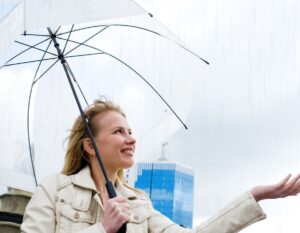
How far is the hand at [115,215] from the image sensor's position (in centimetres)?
354

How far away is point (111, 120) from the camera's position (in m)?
4.27

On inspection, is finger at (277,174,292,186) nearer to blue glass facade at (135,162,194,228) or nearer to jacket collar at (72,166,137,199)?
jacket collar at (72,166,137,199)

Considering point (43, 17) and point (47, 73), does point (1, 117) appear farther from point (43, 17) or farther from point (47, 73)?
point (43, 17)

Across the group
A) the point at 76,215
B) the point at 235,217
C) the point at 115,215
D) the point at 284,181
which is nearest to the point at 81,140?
the point at 76,215

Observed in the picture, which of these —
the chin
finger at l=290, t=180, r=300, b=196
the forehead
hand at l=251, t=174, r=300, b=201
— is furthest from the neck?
finger at l=290, t=180, r=300, b=196

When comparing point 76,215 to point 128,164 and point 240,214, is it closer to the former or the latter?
point 128,164

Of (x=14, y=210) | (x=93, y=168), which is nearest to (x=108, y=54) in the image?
(x=14, y=210)

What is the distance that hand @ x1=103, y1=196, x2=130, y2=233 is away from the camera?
3.54 m

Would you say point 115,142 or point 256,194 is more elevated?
point 115,142

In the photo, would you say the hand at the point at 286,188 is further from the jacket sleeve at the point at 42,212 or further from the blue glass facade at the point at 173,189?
the blue glass facade at the point at 173,189

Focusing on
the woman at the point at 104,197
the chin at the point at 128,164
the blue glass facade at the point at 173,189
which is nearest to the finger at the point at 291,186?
the woman at the point at 104,197

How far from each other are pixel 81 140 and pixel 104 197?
45cm

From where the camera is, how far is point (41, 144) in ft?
21.4

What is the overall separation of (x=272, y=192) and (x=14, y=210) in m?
2.58
